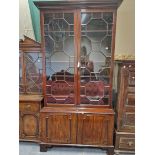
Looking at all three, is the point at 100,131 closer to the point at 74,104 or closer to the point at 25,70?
the point at 74,104

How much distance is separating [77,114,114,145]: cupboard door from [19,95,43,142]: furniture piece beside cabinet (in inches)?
24.6

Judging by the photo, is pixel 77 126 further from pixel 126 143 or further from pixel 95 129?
pixel 126 143

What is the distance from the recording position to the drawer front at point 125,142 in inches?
107

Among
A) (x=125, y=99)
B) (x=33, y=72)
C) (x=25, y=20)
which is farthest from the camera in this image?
(x=25, y=20)

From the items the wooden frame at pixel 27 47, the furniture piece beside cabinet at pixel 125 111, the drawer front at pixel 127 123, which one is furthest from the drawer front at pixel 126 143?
the wooden frame at pixel 27 47

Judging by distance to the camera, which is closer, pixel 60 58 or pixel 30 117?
pixel 60 58

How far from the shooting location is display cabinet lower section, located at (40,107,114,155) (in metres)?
2.74

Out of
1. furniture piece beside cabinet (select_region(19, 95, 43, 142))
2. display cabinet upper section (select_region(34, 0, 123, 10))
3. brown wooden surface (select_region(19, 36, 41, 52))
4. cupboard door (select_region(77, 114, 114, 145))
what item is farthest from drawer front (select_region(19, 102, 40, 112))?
display cabinet upper section (select_region(34, 0, 123, 10))

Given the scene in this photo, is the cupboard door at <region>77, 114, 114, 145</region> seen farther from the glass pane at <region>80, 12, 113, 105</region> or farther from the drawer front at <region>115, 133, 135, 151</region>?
the glass pane at <region>80, 12, 113, 105</region>

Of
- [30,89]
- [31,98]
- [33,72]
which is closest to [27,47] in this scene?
[33,72]

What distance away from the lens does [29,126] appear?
2963mm

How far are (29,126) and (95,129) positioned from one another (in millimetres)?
971
